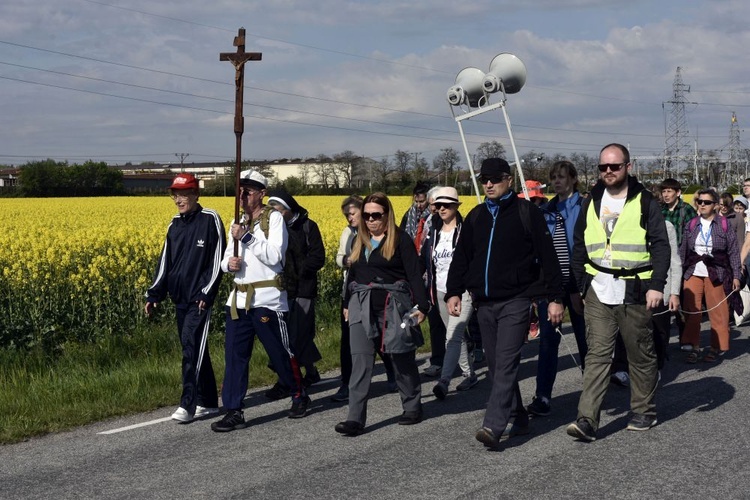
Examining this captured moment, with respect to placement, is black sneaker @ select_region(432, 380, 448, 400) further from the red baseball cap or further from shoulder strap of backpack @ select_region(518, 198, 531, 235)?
the red baseball cap

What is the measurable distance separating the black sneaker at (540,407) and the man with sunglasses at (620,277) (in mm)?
770

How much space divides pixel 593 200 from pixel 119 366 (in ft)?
17.8

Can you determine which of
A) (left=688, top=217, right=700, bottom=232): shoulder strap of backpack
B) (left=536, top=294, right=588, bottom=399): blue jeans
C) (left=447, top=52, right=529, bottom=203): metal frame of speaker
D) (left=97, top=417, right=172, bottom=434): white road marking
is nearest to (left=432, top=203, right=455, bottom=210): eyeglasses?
(left=536, top=294, right=588, bottom=399): blue jeans

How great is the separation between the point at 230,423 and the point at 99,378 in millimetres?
2204

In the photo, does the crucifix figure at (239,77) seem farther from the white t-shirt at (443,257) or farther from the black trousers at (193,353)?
the white t-shirt at (443,257)

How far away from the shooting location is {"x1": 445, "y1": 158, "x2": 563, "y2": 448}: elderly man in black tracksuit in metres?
6.44

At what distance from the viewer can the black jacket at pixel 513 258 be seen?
21.3 ft

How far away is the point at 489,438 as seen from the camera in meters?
6.20

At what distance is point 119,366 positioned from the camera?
390 inches

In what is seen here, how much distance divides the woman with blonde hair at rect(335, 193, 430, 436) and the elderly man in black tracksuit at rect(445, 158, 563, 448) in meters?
0.51

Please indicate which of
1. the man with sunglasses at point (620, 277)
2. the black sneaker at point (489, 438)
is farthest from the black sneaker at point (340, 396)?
the man with sunglasses at point (620, 277)

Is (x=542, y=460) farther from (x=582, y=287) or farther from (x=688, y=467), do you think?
(x=582, y=287)

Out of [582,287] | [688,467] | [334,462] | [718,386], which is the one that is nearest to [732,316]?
[718,386]

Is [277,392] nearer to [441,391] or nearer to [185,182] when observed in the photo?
[441,391]
